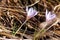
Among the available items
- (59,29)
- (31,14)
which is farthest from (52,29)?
(31,14)

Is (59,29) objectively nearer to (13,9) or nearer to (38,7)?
(38,7)

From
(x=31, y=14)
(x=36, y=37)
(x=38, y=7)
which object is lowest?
(x=36, y=37)

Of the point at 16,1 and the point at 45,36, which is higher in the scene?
the point at 16,1

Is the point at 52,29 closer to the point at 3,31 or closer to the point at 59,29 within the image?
the point at 59,29

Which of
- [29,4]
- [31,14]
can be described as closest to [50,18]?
[31,14]

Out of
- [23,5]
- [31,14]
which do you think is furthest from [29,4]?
[31,14]

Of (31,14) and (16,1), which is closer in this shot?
(31,14)

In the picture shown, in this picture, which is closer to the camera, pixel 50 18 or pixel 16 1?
pixel 50 18

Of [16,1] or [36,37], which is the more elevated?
[16,1]
